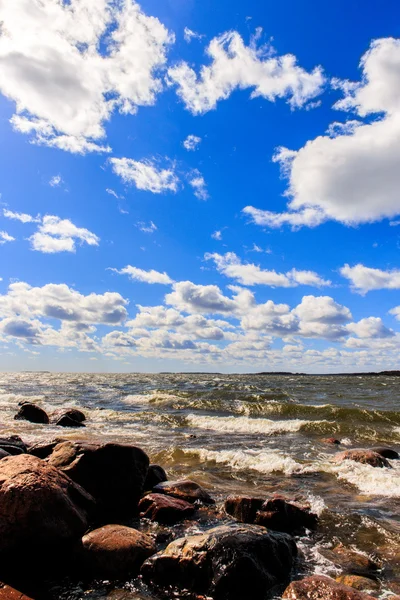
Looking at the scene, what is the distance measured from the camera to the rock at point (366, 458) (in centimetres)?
1236

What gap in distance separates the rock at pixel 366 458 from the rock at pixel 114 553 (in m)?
8.90

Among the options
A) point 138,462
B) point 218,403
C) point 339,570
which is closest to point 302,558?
point 339,570

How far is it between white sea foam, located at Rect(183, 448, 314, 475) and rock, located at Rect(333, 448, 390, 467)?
165cm

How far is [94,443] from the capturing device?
8.99 meters

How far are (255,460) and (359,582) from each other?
24.6 ft

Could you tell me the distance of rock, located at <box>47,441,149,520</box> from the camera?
8211mm

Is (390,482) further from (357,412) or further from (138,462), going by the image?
(357,412)

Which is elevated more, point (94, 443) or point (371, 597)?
point (94, 443)

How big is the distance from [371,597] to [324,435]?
607 inches

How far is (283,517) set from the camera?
24.6 feet

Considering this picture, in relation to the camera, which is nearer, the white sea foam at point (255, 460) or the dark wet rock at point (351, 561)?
the dark wet rock at point (351, 561)

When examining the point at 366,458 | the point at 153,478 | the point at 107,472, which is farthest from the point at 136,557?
the point at 366,458

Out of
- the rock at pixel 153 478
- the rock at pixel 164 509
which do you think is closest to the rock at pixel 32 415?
the rock at pixel 153 478

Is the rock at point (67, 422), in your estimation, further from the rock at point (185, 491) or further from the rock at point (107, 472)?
the rock at point (185, 491)
